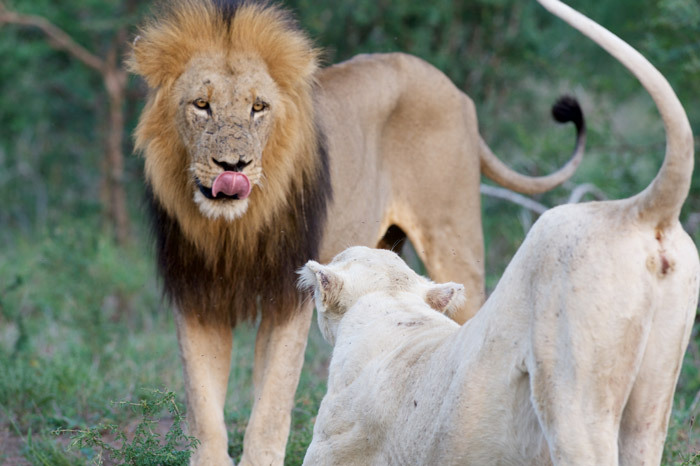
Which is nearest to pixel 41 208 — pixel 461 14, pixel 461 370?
pixel 461 14

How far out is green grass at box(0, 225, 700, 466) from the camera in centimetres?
418

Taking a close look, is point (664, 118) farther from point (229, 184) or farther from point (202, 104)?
point (202, 104)

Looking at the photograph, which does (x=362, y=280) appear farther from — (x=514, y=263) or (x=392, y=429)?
(x=514, y=263)

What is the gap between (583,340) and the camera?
1.97 m

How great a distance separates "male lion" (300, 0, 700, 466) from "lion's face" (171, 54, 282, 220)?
1.52 meters

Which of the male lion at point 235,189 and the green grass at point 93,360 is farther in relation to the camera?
the green grass at point 93,360

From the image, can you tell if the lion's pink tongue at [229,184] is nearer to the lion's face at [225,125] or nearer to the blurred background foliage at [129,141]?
the lion's face at [225,125]

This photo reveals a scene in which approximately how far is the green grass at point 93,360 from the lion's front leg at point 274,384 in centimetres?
18

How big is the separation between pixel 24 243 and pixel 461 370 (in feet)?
22.9

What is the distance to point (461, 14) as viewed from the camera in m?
8.44

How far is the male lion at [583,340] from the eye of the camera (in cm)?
197

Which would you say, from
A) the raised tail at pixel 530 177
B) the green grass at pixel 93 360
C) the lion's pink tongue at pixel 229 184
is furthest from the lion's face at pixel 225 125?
the raised tail at pixel 530 177

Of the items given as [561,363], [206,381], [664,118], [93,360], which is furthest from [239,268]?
[664,118]

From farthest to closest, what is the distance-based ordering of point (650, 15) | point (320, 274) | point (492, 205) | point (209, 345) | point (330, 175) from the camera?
1. point (492, 205)
2. point (650, 15)
3. point (330, 175)
4. point (209, 345)
5. point (320, 274)
